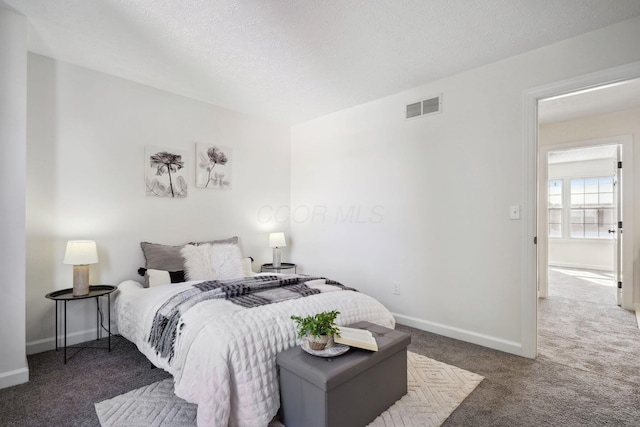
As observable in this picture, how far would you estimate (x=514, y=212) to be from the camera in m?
2.73

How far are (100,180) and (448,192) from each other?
3.35 m

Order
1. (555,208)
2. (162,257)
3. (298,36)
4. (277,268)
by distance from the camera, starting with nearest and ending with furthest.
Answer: (298,36)
(162,257)
(277,268)
(555,208)

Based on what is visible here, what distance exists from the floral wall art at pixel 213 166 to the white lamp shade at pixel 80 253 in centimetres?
132

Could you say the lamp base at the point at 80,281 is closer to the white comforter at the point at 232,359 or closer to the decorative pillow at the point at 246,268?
the white comforter at the point at 232,359

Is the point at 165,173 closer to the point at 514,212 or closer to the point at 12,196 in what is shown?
the point at 12,196

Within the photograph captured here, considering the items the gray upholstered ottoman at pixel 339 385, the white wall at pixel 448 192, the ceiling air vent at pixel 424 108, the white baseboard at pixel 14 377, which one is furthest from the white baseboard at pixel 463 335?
the white baseboard at pixel 14 377

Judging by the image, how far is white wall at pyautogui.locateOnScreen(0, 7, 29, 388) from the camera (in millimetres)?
2168

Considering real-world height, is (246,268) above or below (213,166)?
below

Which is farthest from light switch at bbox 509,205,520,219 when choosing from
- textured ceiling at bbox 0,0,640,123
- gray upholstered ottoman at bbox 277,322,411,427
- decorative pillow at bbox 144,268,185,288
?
decorative pillow at bbox 144,268,185,288

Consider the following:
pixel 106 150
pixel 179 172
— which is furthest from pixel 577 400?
pixel 106 150

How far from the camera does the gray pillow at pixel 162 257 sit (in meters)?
3.10

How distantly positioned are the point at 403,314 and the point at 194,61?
3.21 metres

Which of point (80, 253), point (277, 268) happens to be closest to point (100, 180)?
point (80, 253)

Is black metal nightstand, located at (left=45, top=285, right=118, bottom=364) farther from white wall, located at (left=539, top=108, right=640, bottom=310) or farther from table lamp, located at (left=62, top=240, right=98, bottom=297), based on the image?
white wall, located at (left=539, top=108, right=640, bottom=310)
